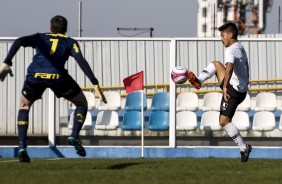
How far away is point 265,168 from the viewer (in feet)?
40.1

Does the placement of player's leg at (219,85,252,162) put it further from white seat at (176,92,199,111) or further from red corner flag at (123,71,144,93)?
white seat at (176,92,199,111)

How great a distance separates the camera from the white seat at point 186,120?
21703 mm

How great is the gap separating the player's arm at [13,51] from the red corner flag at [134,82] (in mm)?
6693

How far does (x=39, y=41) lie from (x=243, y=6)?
62533 millimetres

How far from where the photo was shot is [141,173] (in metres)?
11.1

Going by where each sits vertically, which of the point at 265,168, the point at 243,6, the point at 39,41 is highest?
the point at 243,6

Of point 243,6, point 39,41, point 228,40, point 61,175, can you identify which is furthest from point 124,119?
point 243,6

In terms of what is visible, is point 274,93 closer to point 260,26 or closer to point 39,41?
point 39,41

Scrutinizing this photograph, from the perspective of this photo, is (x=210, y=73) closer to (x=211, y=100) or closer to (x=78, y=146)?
(x=78, y=146)

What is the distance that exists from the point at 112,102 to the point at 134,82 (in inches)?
140

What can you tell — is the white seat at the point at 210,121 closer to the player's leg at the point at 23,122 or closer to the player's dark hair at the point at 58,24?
the player's leg at the point at 23,122

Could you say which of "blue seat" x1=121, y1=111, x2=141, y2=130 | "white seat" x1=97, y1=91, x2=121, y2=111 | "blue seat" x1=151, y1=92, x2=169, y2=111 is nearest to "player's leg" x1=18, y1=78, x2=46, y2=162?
"blue seat" x1=151, y1=92, x2=169, y2=111

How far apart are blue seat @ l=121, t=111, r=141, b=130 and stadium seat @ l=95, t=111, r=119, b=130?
0.37m

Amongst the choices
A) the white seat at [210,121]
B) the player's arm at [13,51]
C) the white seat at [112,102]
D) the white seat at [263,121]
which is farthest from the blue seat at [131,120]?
the player's arm at [13,51]
